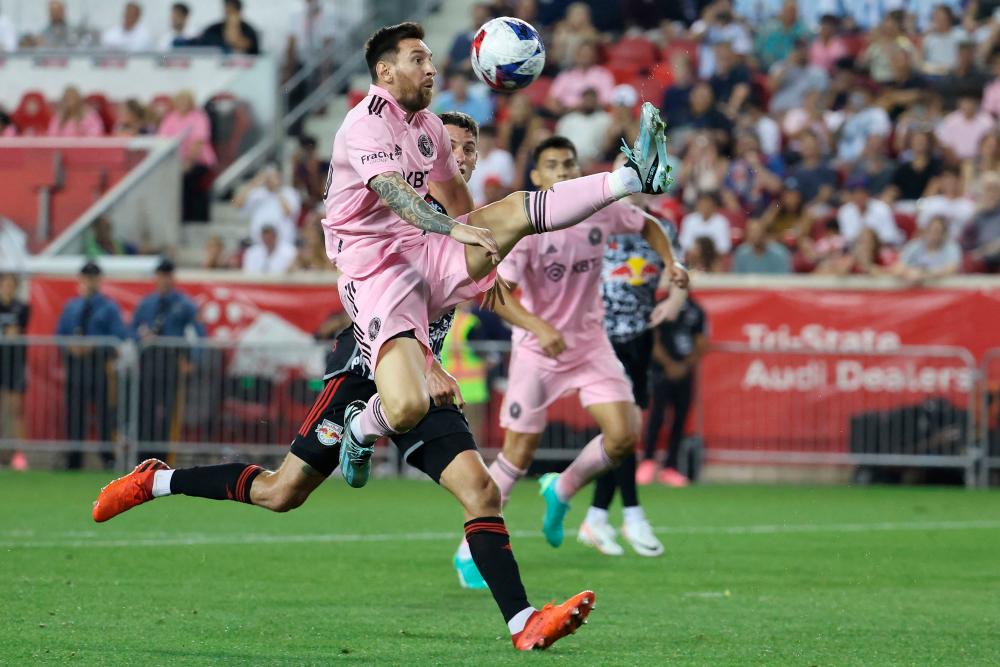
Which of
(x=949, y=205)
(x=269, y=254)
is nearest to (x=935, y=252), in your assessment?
(x=949, y=205)

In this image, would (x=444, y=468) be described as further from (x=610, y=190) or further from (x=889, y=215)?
(x=889, y=215)

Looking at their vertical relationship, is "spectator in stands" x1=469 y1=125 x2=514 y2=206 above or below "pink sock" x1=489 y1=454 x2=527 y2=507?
above

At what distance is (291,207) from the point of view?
76.3 feet

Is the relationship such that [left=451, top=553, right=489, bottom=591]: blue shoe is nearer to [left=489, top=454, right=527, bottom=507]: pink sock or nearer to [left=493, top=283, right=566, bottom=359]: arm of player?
[left=489, top=454, right=527, bottom=507]: pink sock

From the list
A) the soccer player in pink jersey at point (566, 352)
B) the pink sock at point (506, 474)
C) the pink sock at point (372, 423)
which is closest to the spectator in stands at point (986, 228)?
the soccer player in pink jersey at point (566, 352)

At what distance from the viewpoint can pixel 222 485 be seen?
8.52 m

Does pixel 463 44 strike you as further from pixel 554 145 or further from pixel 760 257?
pixel 554 145

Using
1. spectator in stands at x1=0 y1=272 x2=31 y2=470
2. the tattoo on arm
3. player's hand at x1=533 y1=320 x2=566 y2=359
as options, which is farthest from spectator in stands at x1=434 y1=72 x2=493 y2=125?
the tattoo on arm

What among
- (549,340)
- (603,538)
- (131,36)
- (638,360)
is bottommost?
(603,538)

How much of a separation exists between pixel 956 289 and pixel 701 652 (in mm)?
12086

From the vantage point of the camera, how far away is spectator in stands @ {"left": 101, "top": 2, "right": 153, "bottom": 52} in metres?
27.2

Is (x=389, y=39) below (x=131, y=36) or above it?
below

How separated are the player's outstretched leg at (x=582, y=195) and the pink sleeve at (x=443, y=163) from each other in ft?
2.51

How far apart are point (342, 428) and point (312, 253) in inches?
507
